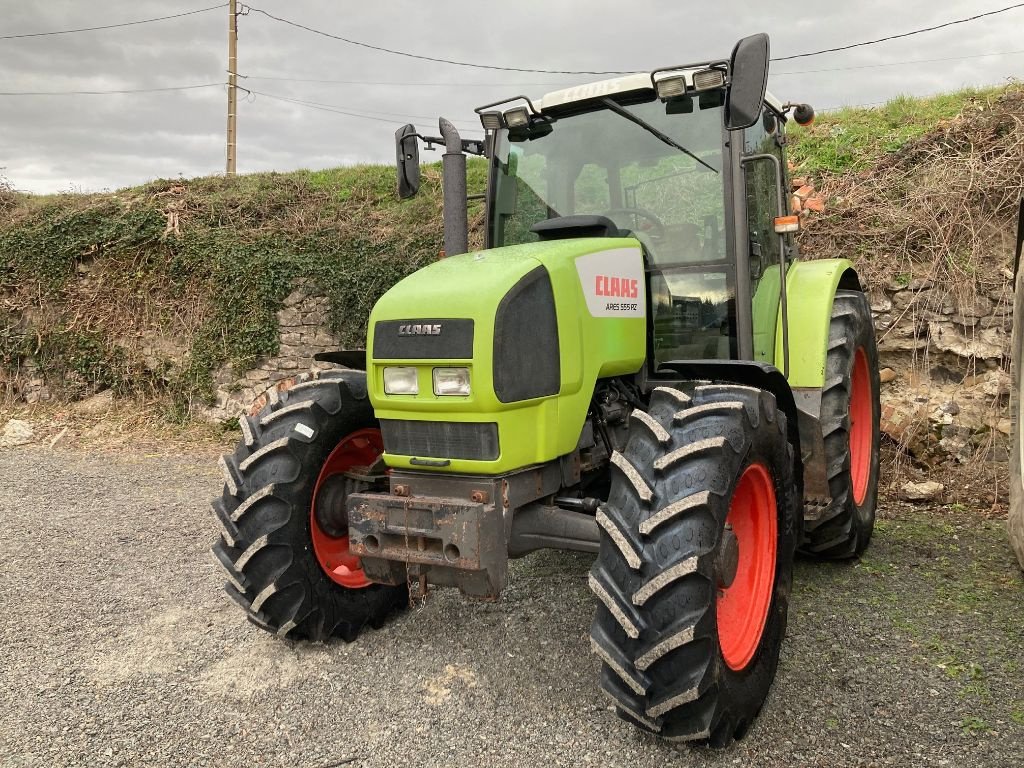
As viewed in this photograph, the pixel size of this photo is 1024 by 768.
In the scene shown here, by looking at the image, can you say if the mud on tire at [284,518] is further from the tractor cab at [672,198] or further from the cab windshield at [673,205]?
the cab windshield at [673,205]

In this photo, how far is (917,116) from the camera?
27.8 ft

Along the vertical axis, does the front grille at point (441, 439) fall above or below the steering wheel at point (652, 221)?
below

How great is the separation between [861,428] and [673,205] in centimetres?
215

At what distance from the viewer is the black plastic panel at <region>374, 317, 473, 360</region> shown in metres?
2.74

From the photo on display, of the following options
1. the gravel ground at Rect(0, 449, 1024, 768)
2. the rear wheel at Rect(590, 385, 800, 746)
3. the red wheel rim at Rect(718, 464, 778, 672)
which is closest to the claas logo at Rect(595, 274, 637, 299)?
the rear wheel at Rect(590, 385, 800, 746)

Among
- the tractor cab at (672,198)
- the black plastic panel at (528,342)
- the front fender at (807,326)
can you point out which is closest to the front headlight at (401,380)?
the black plastic panel at (528,342)

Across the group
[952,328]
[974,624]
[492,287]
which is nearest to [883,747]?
[974,624]

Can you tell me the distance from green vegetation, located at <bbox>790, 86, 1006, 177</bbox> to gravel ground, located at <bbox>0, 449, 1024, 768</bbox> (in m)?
4.40

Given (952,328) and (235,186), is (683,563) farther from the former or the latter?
(235,186)

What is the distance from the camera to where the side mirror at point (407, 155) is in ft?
12.5

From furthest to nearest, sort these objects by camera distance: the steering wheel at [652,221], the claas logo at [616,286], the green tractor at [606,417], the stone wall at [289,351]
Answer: the stone wall at [289,351] < the steering wheel at [652,221] < the claas logo at [616,286] < the green tractor at [606,417]

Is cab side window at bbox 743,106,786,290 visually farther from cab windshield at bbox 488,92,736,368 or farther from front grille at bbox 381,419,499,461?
front grille at bbox 381,419,499,461

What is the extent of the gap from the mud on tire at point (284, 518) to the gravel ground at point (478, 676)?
213mm

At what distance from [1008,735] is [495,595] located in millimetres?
1750
